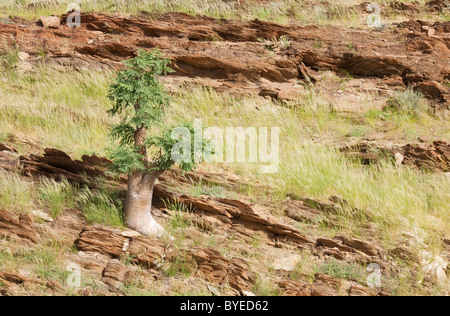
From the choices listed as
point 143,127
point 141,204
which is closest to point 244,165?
point 143,127

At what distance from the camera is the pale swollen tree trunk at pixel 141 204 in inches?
258

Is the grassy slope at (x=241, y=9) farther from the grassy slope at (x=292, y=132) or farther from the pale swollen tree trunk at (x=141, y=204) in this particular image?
the pale swollen tree trunk at (x=141, y=204)

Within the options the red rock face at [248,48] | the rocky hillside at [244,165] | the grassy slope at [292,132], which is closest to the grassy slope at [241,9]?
the rocky hillside at [244,165]

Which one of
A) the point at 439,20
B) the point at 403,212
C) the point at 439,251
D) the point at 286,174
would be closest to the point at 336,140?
the point at 286,174

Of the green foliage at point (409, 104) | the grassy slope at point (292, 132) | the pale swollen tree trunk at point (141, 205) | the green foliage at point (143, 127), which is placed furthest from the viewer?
the green foliage at point (409, 104)

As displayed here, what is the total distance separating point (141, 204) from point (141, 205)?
0.04ft

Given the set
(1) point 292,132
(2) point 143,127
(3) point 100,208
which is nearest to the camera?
(2) point 143,127

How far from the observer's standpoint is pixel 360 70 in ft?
37.4

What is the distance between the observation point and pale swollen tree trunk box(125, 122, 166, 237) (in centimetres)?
656

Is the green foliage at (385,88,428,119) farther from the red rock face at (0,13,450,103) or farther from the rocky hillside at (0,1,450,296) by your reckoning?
the red rock face at (0,13,450,103)

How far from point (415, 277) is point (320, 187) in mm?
2030

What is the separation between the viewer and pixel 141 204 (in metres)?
6.56

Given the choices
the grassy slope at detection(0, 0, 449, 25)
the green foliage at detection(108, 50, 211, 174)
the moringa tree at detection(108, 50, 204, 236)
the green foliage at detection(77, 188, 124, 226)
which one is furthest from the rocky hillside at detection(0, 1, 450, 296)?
the green foliage at detection(108, 50, 211, 174)

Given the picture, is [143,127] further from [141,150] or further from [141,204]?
[141,204]
